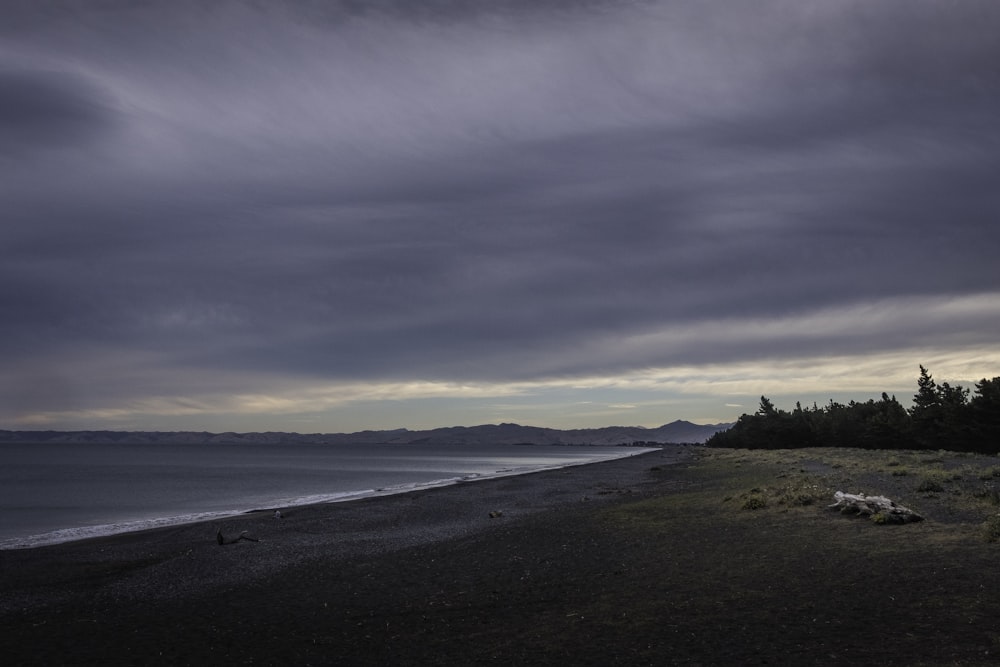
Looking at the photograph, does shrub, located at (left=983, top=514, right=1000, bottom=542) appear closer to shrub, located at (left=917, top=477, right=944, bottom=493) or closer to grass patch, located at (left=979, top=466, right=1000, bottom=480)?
shrub, located at (left=917, top=477, right=944, bottom=493)

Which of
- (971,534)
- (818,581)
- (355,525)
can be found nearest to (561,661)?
A: (818,581)

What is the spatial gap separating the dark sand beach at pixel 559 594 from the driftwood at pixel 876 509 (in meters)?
0.52

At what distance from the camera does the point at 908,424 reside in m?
86.4

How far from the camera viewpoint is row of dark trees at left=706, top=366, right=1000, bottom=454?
69562mm

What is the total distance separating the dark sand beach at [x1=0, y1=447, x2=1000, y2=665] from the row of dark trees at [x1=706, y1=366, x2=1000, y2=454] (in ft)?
171

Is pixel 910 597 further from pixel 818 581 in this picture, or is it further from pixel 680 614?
pixel 680 614

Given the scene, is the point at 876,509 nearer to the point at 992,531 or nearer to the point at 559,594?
the point at 992,531

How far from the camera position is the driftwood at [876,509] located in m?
19.1

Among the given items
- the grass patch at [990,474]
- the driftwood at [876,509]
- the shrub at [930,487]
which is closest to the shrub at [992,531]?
the driftwood at [876,509]

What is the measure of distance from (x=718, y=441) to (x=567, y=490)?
15848cm

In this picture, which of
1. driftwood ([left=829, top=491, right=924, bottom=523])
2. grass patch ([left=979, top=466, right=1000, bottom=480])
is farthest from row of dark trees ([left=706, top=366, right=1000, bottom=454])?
driftwood ([left=829, top=491, right=924, bottom=523])

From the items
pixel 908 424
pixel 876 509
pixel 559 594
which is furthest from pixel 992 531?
pixel 908 424

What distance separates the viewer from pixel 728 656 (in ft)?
33.8

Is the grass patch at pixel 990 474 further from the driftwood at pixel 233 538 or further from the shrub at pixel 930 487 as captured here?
the driftwood at pixel 233 538
